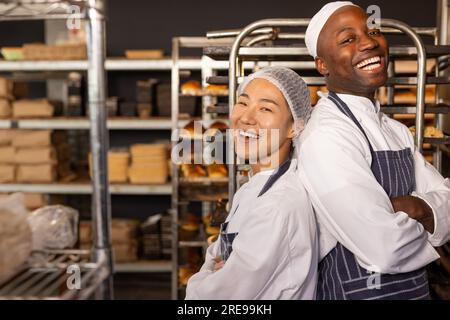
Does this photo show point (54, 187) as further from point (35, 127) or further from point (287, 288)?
point (287, 288)

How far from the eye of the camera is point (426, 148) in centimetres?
363

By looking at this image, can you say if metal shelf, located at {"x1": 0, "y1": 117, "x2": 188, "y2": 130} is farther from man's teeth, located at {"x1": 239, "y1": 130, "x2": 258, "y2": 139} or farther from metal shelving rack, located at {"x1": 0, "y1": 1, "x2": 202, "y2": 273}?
man's teeth, located at {"x1": 239, "y1": 130, "x2": 258, "y2": 139}

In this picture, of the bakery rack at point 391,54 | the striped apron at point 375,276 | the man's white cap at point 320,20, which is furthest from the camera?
the bakery rack at point 391,54

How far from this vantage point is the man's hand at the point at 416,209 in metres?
1.30

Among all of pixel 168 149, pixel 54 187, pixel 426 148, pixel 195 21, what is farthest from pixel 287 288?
pixel 195 21

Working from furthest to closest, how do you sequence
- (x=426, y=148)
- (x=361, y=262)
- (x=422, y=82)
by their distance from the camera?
(x=426, y=148), (x=422, y=82), (x=361, y=262)

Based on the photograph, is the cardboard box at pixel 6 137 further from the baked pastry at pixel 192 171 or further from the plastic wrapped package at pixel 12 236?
the plastic wrapped package at pixel 12 236

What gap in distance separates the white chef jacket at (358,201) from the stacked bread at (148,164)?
288 centimetres

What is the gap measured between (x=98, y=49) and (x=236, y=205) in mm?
618

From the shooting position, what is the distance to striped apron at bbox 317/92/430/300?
1.30m

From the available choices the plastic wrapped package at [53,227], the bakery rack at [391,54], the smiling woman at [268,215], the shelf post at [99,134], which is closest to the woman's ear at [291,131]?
the smiling woman at [268,215]

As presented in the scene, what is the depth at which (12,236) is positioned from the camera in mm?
1358

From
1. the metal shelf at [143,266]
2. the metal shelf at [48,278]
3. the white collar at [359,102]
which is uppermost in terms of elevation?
the white collar at [359,102]

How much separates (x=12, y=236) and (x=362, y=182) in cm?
89
